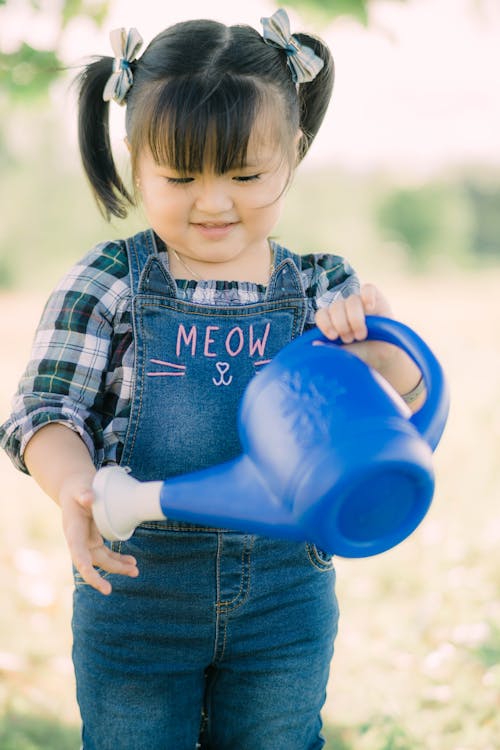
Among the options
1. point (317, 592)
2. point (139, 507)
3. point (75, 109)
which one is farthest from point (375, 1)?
point (139, 507)

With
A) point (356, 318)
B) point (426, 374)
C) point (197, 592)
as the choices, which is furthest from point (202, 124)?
point (197, 592)

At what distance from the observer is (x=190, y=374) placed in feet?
4.72

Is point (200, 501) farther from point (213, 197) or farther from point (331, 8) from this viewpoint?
point (331, 8)

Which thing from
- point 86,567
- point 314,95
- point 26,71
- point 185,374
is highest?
point 26,71

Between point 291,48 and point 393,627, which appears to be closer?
point 291,48

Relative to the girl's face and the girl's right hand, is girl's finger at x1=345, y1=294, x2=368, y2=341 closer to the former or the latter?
the girl's face

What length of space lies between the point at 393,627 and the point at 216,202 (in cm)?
162

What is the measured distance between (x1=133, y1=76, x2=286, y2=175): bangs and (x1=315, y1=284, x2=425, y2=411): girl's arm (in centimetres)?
28

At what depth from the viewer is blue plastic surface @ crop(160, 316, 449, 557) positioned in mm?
1004

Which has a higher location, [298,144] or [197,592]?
[298,144]

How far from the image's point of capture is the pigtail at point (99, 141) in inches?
63.7

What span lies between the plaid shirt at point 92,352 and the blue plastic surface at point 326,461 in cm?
35

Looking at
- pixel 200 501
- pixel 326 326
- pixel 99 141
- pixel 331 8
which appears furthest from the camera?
pixel 331 8

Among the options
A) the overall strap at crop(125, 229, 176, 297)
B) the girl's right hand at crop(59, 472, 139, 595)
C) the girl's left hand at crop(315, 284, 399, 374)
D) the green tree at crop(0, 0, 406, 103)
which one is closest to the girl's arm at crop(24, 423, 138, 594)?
the girl's right hand at crop(59, 472, 139, 595)
